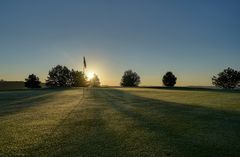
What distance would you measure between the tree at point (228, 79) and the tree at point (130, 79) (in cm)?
5720

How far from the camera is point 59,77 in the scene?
543 feet

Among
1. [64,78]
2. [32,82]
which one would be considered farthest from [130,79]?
[32,82]

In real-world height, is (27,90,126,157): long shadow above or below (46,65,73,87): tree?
below

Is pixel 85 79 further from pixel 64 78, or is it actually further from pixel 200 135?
pixel 200 135

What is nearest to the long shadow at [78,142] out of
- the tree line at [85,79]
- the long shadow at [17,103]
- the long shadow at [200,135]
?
the long shadow at [200,135]

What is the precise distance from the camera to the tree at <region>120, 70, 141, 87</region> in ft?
593

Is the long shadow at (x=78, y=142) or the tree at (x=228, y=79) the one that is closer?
the long shadow at (x=78, y=142)

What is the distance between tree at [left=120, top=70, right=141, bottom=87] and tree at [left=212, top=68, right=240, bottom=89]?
57.2 meters

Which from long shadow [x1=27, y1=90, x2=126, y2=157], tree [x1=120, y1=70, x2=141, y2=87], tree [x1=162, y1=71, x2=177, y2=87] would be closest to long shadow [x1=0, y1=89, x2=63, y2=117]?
long shadow [x1=27, y1=90, x2=126, y2=157]

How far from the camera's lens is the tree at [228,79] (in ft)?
455

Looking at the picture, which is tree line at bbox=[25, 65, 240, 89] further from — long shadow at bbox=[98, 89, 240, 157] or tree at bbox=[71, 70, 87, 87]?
long shadow at bbox=[98, 89, 240, 157]

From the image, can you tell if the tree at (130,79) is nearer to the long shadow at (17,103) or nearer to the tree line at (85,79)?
the tree line at (85,79)

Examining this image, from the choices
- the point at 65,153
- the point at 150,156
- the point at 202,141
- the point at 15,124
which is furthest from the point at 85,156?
the point at 15,124

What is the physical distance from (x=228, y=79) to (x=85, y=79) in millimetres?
77810
